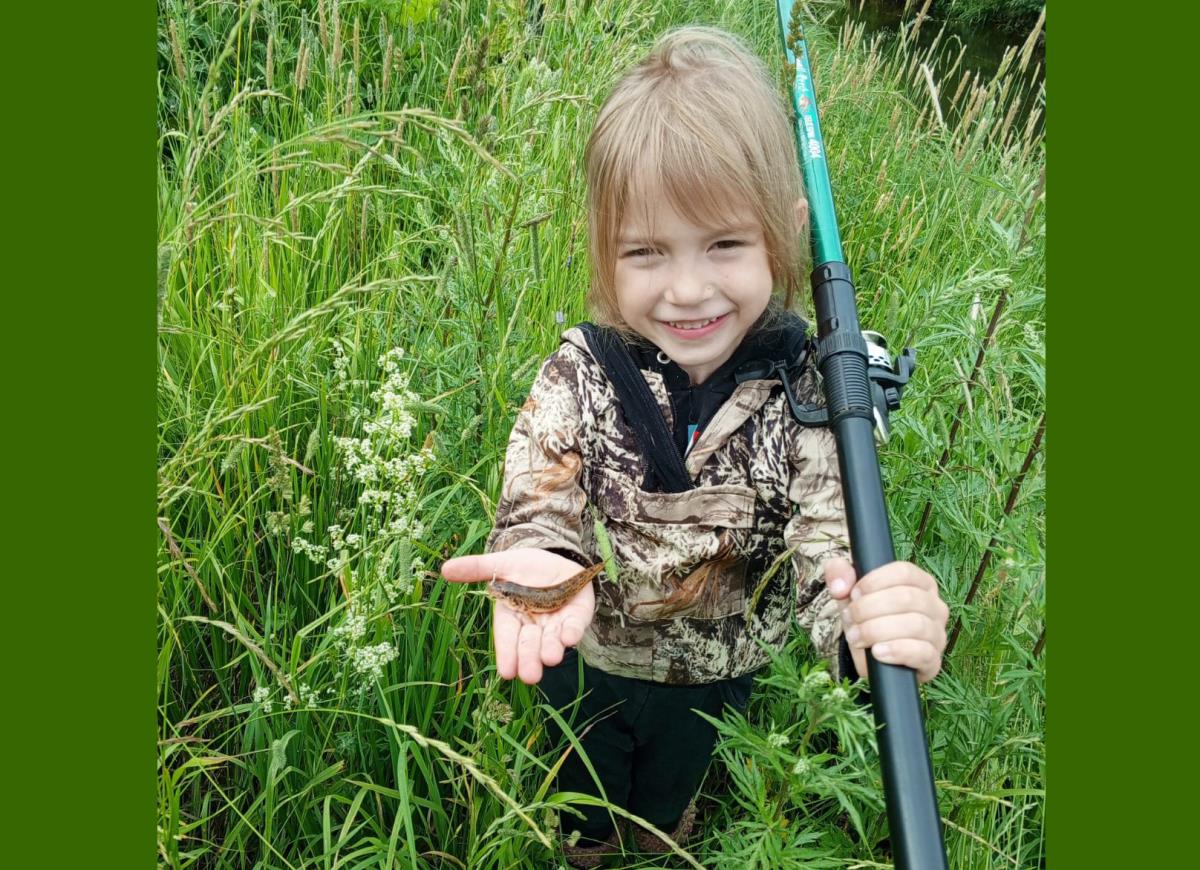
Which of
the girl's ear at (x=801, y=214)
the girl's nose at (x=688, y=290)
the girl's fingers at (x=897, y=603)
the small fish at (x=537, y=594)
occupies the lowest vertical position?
the small fish at (x=537, y=594)

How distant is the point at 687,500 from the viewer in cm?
163

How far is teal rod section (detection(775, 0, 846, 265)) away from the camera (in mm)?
1588

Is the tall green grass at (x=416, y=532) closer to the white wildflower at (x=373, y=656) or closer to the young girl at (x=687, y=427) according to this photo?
the white wildflower at (x=373, y=656)

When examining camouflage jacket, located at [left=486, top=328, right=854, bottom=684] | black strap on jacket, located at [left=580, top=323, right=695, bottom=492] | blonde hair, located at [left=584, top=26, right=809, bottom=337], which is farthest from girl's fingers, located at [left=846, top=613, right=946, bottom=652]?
blonde hair, located at [left=584, top=26, right=809, bottom=337]

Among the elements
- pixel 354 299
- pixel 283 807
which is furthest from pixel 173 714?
pixel 354 299

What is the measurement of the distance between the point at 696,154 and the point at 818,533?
0.72 metres

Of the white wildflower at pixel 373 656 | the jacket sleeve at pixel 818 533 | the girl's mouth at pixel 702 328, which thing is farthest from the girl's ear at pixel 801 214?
the white wildflower at pixel 373 656

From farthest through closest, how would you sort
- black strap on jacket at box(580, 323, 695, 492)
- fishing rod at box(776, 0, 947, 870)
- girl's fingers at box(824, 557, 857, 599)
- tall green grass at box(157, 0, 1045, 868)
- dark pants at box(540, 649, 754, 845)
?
dark pants at box(540, 649, 754, 845) → black strap on jacket at box(580, 323, 695, 492) → tall green grass at box(157, 0, 1045, 868) → girl's fingers at box(824, 557, 857, 599) → fishing rod at box(776, 0, 947, 870)

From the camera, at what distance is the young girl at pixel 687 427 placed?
1535 millimetres

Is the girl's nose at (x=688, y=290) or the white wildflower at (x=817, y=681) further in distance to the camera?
the girl's nose at (x=688, y=290)

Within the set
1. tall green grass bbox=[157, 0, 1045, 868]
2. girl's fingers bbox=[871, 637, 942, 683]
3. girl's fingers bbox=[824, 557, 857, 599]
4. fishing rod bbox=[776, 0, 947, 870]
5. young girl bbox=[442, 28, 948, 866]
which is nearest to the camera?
fishing rod bbox=[776, 0, 947, 870]

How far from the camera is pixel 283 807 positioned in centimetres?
163

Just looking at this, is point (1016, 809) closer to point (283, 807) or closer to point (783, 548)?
point (783, 548)

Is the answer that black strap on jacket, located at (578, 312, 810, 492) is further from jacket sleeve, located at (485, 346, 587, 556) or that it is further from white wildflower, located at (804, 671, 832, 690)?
white wildflower, located at (804, 671, 832, 690)
